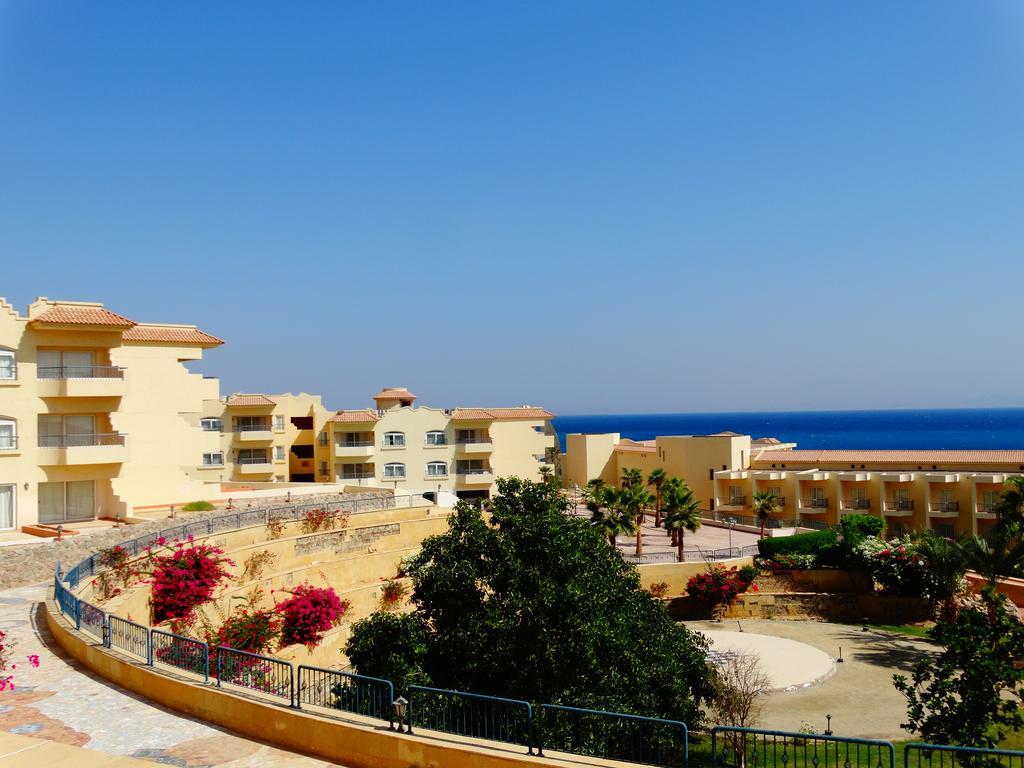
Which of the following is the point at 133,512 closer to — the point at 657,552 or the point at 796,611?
the point at 657,552

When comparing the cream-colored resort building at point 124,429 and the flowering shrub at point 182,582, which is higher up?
the cream-colored resort building at point 124,429

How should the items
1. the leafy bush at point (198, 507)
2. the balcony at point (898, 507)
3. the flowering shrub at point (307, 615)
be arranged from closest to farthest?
the flowering shrub at point (307, 615) → the leafy bush at point (198, 507) → the balcony at point (898, 507)

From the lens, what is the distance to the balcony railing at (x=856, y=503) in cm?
6556

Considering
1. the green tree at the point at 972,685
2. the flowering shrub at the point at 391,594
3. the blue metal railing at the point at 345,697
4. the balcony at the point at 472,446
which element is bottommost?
the flowering shrub at the point at 391,594

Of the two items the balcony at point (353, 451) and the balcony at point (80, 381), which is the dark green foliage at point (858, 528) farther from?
the balcony at point (80, 381)

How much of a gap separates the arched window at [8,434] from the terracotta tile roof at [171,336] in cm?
1045

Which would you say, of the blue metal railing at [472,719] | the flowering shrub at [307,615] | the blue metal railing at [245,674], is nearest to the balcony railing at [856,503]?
the flowering shrub at [307,615]

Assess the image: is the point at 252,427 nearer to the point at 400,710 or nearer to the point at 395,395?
the point at 395,395

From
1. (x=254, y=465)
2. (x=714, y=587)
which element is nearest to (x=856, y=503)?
(x=714, y=587)

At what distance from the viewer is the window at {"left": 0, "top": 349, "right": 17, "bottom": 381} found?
36938 mm

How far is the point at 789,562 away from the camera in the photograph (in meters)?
50.8

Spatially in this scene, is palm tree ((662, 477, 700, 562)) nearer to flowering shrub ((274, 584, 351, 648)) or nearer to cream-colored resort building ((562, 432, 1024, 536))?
cream-colored resort building ((562, 432, 1024, 536))

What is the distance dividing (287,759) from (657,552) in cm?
4456

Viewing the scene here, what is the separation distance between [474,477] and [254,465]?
A: 19507 mm
